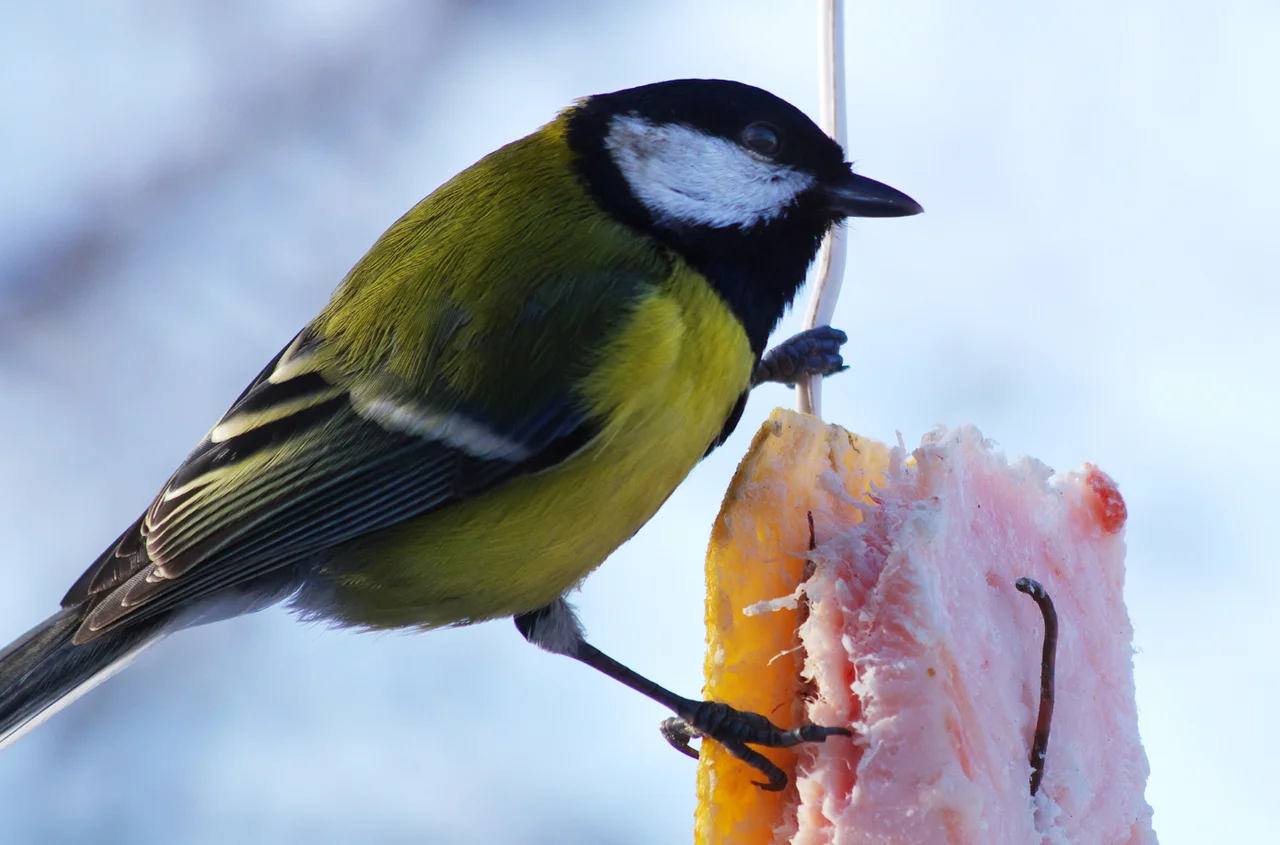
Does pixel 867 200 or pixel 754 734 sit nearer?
pixel 754 734

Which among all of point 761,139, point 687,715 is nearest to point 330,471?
point 687,715

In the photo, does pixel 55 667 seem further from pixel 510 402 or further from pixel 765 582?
pixel 765 582

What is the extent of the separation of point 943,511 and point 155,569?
2.75 feet

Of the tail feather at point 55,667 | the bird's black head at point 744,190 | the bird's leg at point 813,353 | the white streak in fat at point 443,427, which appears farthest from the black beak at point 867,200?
the tail feather at point 55,667

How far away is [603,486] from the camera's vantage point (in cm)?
120

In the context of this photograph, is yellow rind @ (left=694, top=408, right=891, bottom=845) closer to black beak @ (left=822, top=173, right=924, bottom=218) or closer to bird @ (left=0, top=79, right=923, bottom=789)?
bird @ (left=0, top=79, right=923, bottom=789)

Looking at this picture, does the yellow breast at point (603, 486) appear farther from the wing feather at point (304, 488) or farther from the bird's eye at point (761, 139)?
the bird's eye at point (761, 139)

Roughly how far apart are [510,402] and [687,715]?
37cm

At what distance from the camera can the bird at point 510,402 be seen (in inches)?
48.2

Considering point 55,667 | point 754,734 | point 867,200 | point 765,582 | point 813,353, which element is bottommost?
point 55,667

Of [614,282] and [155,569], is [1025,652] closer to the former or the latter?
[614,282]

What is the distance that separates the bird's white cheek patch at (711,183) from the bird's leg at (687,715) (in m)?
0.48

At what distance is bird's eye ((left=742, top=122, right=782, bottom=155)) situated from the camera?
1.35 metres

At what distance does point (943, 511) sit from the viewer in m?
1.02
